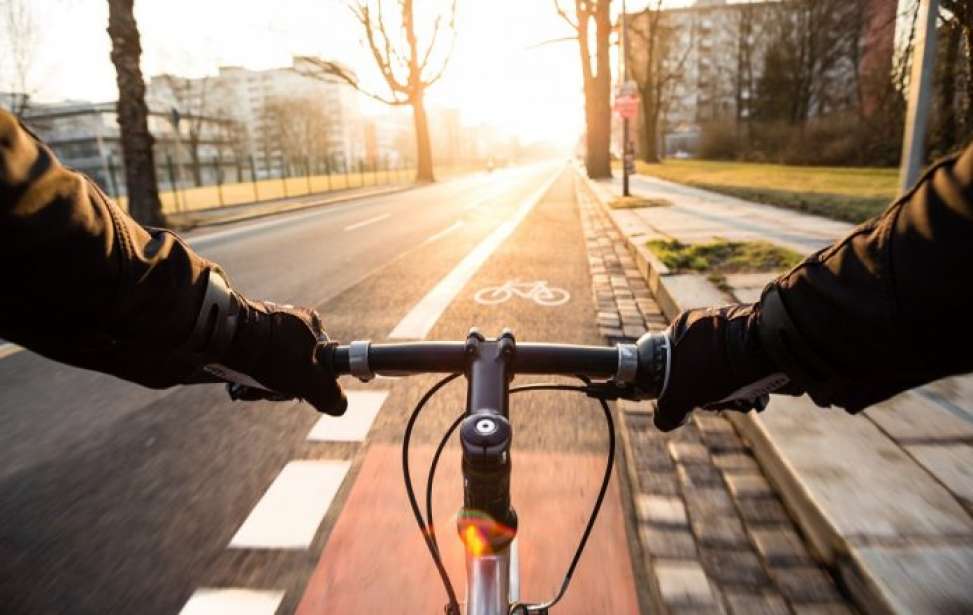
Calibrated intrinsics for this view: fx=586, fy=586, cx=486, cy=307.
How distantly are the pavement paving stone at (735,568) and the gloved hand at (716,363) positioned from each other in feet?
3.56

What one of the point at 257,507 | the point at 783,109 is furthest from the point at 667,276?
the point at 783,109

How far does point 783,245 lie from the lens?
7344mm

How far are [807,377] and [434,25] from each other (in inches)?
1468

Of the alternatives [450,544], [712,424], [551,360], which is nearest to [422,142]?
[712,424]

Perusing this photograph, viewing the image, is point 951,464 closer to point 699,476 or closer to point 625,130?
point 699,476

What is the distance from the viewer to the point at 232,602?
194 cm

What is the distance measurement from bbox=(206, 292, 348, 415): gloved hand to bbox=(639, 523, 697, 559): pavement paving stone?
145cm

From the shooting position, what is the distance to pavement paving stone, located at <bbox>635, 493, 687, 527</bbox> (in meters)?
2.30

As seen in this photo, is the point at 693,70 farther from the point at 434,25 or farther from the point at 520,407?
the point at 520,407

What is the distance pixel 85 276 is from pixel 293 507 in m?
1.75

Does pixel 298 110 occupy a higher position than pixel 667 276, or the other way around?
pixel 298 110

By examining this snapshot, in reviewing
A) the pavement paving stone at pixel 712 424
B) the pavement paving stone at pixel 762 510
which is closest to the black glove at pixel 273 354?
the pavement paving stone at pixel 762 510

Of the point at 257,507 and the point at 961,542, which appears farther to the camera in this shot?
the point at 257,507

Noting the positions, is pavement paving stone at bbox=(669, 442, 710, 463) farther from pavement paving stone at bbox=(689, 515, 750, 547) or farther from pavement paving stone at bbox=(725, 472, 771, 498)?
pavement paving stone at bbox=(689, 515, 750, 547)
